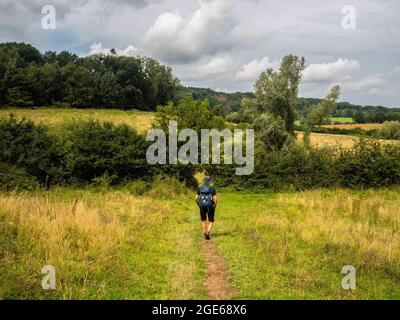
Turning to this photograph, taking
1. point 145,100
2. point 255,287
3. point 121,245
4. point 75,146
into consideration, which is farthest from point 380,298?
point 145,100

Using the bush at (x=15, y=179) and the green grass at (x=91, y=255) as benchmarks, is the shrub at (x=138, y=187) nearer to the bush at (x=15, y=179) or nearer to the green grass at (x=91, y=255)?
the bush at (x=15, y=179)

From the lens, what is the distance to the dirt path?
26.1 feet

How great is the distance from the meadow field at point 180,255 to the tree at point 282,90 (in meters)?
26.1

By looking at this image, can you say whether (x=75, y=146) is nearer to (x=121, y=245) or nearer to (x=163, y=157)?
(x=163, y=157)

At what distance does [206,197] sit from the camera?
12961 mm

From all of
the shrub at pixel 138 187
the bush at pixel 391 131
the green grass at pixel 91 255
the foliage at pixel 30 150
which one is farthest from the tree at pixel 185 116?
the bush at pixel 391 131

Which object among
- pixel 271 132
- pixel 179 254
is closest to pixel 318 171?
pixel 271 132

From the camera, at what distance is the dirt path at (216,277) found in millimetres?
7963

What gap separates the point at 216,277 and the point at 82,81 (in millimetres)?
80553

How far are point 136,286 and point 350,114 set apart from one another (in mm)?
124129

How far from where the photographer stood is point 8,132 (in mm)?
23609

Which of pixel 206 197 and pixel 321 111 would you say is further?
pixel 321 111

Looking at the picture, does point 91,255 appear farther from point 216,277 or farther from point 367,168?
point 367,168

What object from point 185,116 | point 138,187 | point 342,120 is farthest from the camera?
point 342,120
